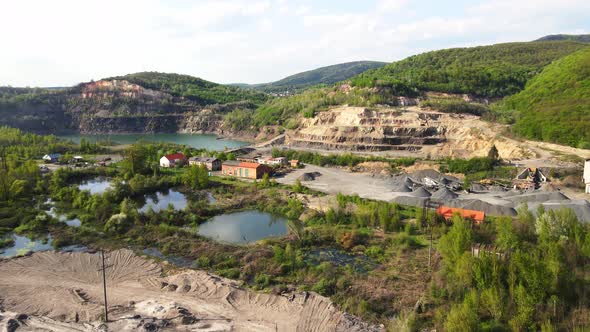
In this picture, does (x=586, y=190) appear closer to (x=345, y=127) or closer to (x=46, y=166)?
(x=345, y=127)

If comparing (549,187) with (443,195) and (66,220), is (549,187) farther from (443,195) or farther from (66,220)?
(66,220)

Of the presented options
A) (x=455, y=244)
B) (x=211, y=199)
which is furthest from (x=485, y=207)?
(x=211, y=199)

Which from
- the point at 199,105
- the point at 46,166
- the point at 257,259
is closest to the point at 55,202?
the point at 46,166

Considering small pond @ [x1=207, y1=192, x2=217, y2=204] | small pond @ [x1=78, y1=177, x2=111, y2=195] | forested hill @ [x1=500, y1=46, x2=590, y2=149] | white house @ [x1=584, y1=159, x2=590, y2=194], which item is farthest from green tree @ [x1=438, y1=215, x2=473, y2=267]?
forested hill @ [x1=500, y1=46, x2=590, y2=149]

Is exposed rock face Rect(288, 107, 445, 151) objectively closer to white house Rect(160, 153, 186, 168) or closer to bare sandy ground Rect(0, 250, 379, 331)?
white house Rect(160, 153, 186, 168)

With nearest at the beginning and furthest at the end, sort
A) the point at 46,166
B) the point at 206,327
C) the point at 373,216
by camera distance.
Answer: the point at 206,327
the point at 373,216
the point at 46,166

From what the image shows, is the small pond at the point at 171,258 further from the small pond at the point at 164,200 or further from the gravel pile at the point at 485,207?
the gravel pile at the point at 485,207

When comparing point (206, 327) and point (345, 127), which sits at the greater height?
point (345, 127)
